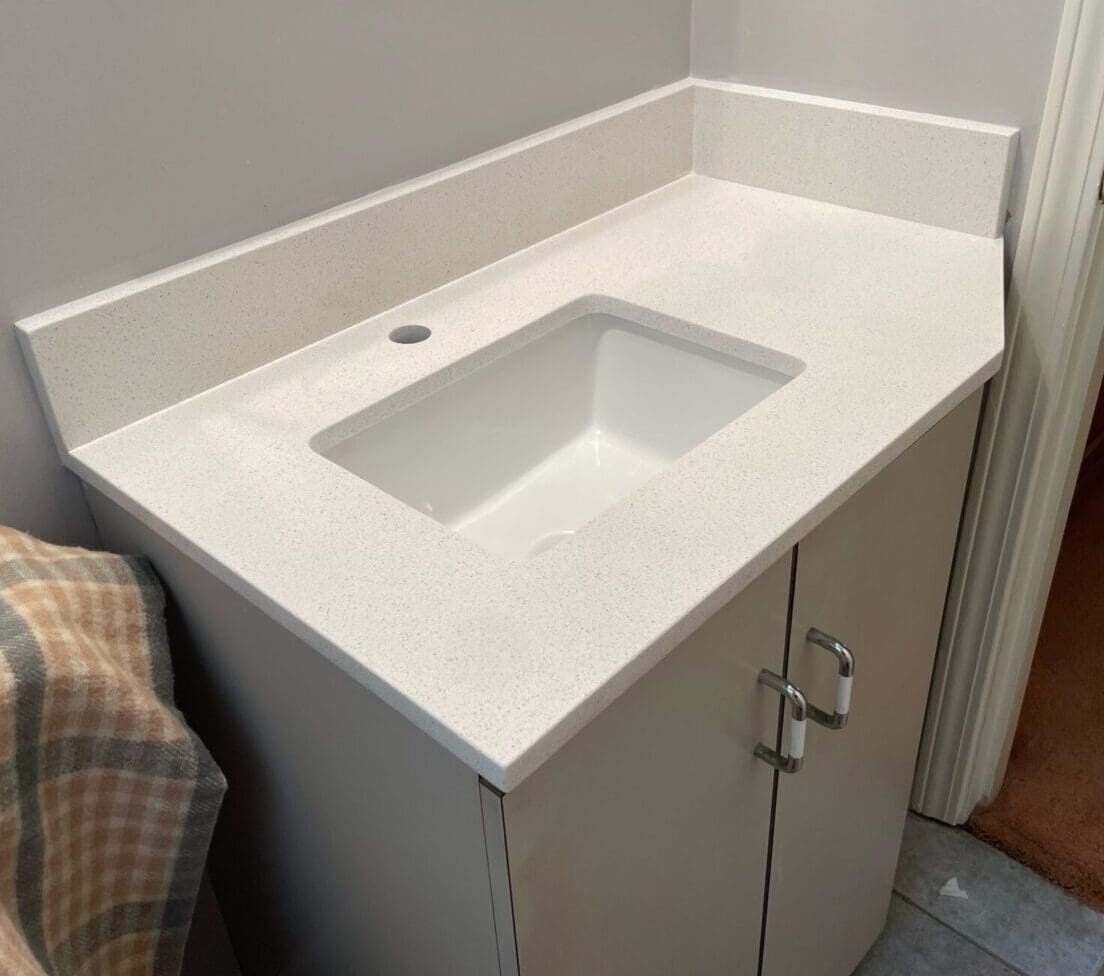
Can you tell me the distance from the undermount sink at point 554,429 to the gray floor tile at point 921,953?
795mm

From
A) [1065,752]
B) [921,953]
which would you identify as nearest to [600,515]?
[921,953]

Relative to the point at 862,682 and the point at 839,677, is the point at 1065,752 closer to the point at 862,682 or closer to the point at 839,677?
the point at 862,682

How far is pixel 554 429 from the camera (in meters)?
1.21

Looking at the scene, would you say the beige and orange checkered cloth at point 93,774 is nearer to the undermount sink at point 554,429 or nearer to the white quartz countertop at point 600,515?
the white quartz countertop at point 600,515

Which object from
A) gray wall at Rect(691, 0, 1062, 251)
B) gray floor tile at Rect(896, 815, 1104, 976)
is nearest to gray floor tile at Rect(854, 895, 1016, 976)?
gray floor tile at Rect(896, 815, 1104, 976)

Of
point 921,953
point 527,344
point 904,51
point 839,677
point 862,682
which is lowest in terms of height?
point 921,953

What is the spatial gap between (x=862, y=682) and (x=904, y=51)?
69 cm

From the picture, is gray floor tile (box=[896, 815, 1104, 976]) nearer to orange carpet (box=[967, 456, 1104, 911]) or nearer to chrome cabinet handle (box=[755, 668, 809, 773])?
orange carpet (box=[967, 456, 1104, 911])

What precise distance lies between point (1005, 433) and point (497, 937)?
85cm

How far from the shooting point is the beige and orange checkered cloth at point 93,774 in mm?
743

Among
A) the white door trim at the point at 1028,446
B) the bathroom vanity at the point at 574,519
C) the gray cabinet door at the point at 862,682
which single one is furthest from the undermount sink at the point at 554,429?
the white door trim at the point at 1028,446

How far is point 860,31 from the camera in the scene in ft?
3.99

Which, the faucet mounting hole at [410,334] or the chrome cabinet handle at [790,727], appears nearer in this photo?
the chrome cabinet handle at [790,727]

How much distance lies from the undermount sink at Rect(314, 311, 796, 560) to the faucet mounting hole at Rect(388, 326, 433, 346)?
72 millimetres
